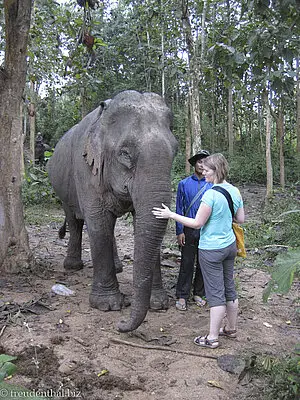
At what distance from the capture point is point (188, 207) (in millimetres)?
4902

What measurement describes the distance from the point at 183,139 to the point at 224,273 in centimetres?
1927

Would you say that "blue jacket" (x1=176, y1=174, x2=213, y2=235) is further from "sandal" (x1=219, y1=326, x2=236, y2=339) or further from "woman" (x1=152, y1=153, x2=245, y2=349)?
"sandal" (x1=219, y1=326, x2=236, y2=339)

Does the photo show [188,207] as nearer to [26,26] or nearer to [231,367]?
[231,367]

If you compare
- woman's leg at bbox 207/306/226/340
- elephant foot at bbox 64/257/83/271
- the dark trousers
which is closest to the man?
the dark trousers

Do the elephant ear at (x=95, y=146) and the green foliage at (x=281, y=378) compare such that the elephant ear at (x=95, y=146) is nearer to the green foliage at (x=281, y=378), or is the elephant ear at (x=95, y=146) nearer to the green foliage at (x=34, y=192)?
the green foliage at (x=281, y=378)

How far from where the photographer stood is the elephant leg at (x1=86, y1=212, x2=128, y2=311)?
476 centimetres

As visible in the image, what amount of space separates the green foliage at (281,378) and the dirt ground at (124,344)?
95 millimetres

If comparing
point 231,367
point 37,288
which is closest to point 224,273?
point 231,367

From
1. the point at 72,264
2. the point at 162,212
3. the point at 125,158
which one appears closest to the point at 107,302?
the point at 162,212

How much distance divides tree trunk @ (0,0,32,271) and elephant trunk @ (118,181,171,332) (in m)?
2.37

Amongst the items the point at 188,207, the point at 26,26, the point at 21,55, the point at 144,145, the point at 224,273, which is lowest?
the point at 224,273

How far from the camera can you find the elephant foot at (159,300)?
15.7ft

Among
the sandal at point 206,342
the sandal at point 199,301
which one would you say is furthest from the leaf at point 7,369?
the sandal at point 199,301

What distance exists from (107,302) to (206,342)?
136cm
